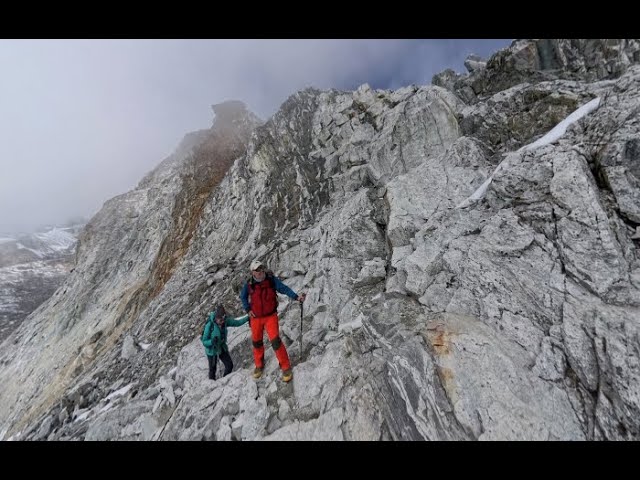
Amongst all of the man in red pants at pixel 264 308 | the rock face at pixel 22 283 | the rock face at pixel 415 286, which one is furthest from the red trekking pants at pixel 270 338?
the rock face at pixel 22 283

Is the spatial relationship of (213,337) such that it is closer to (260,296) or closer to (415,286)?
(260,296)

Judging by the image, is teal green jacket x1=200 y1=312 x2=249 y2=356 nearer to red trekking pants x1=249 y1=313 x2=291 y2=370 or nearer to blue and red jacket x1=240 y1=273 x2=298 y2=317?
red trekking pants x1=249 y1=313 x2=291 y2=370

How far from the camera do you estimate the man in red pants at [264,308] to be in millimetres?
8586

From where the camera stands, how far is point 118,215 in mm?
32031

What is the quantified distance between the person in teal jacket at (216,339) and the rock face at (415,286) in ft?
2.28

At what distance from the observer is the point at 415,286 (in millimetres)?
10156

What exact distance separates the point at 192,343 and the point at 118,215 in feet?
83.3

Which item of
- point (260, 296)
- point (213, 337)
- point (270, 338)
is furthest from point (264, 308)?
point (213, 337)

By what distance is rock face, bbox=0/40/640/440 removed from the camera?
272 inches

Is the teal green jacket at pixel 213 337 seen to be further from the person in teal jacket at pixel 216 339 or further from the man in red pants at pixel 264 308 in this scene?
the man in red pants at pixel 264 308

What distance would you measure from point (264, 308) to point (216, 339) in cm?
262

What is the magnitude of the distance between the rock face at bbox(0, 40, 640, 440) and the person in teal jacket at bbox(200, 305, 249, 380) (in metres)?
0.69
